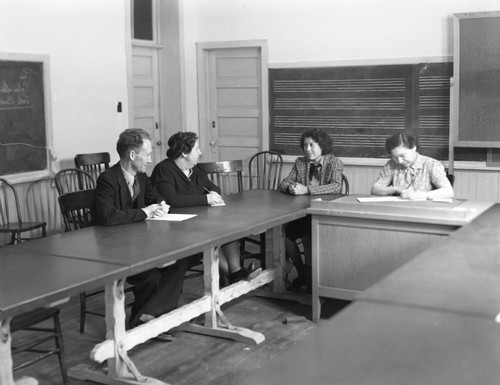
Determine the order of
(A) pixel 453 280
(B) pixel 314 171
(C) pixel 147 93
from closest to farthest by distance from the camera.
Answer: (A) pixel 453 280 → (B) pixel 314 171 → (C) pixel 147 93

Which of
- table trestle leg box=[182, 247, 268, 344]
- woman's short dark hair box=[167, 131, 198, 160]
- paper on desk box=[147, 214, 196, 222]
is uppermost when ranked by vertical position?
woman's short dark hair box=[167, 131, 198, 160]

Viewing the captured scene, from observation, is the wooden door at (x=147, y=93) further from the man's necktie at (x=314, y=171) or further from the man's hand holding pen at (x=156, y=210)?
the man's hand holding pen at (x=156, y=210)

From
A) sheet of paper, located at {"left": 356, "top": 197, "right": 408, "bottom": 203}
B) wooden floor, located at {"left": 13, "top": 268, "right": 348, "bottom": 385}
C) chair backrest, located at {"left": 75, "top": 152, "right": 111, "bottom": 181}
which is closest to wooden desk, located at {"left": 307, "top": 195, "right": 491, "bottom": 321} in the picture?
sheet of paper, located at {"left": 356, "top": 197, "right": 408, "bottom": 203}

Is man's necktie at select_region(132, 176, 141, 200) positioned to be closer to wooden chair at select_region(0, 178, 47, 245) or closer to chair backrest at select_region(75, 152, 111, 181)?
wooden chair at select_region(0, 178, 47, 245)

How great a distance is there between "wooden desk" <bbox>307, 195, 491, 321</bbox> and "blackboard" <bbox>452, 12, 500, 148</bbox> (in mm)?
2116

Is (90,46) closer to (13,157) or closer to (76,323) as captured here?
(13,157)

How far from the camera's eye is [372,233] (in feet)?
14.4

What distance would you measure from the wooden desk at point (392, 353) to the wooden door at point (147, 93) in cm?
561

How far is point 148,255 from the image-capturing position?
3.35 m

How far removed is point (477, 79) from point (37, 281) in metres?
4.56

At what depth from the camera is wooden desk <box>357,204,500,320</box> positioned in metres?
2.29

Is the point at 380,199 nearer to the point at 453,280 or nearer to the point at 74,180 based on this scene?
the point at 453,280

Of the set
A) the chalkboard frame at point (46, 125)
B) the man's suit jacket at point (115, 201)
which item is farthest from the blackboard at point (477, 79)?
the chalkboard frame at point (46, 125)

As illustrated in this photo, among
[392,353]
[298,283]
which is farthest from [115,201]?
[392,353]
